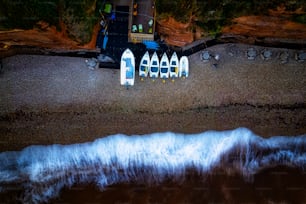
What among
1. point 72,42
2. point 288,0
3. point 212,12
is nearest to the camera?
point 288,0

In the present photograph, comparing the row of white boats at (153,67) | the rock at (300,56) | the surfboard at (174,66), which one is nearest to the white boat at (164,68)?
the row of white boats at (153,67)

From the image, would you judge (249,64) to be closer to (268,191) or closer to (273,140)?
(273,140)

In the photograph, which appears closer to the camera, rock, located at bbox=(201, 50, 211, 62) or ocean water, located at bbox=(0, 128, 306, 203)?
rock, located at bbox=(201, 50, 211, 62)

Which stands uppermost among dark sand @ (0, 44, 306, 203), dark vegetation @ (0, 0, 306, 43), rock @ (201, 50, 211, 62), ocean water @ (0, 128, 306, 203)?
dark vegetation @ (0, 0, 306, 43)

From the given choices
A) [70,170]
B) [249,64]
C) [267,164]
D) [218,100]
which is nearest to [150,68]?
[218,100]

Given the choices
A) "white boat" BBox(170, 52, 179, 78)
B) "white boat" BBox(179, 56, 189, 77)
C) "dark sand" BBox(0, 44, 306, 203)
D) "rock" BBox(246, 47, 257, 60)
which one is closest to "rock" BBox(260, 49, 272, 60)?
"dark sand" BBox(0, 44, 306, 203)

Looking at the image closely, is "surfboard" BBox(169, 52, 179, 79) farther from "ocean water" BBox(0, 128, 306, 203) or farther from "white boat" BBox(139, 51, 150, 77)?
"ocean water" BBox(0, 128, 306, 203)
